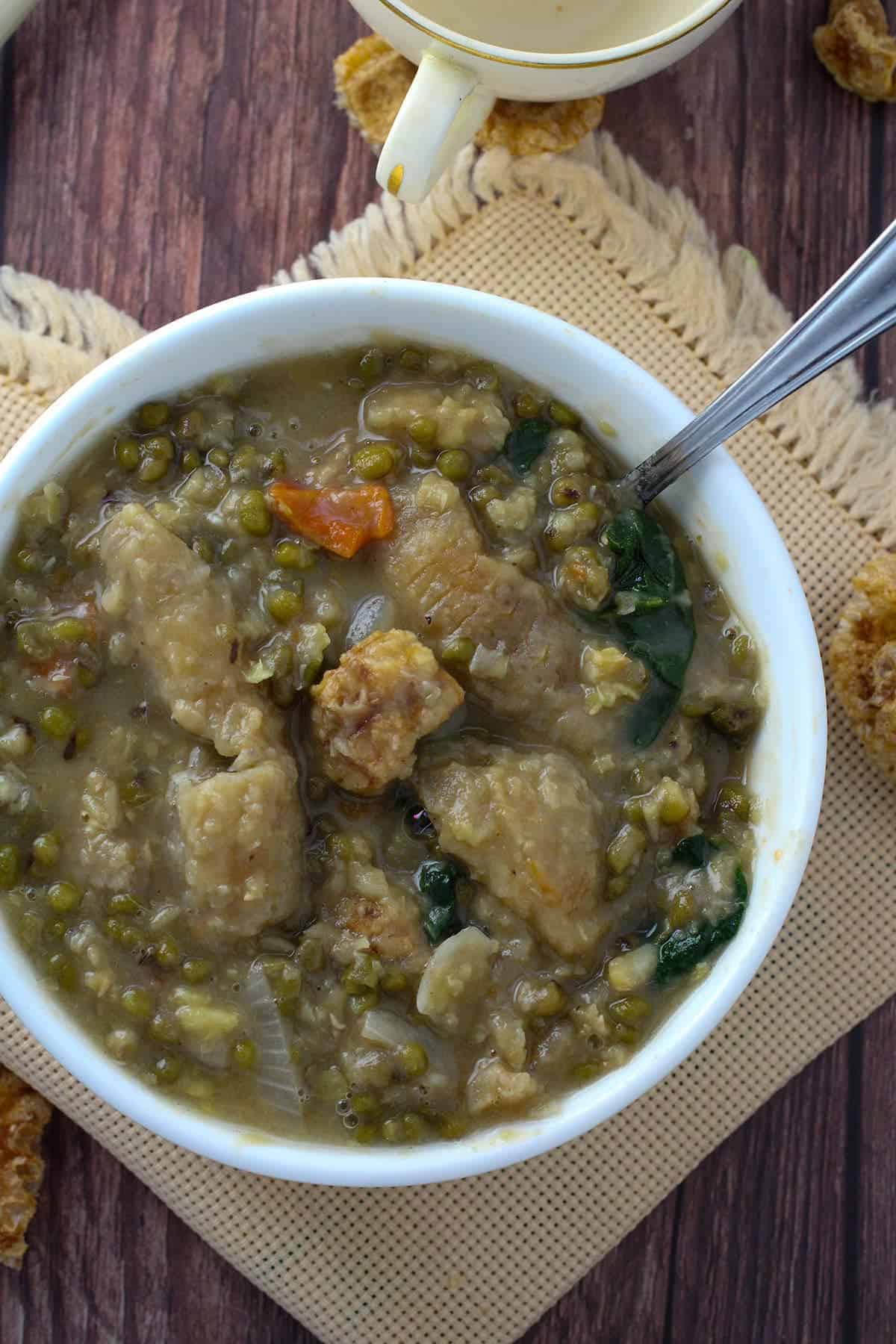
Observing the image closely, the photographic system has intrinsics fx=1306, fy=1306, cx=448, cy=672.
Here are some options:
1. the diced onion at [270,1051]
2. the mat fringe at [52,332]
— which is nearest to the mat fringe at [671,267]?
the mat fringe at [52,332]

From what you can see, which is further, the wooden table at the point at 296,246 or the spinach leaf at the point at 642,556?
the wooden table at the point at 296,246

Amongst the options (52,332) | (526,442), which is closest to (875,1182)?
(526,442)

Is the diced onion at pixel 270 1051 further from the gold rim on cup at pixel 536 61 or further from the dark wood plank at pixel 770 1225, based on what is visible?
the gold rim on cup at pixel 536 61

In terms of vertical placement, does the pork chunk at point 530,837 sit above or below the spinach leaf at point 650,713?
below

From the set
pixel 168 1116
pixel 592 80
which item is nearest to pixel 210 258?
pixel 592 80

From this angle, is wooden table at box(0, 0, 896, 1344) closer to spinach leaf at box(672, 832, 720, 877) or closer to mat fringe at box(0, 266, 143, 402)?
mat fringe at box(0, 266, 143, 402)

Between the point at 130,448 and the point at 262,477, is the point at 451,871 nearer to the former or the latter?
the point at 262,477

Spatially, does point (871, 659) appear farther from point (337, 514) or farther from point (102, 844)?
point (102, 844)
